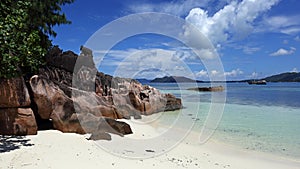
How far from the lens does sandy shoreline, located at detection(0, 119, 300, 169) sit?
6.25 m

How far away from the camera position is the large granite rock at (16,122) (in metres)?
8.41

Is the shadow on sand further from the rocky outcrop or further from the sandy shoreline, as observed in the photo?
the rocky outcrop

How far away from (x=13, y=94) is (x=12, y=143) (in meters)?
2.14

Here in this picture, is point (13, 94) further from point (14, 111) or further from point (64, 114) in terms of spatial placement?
point (64, 114)

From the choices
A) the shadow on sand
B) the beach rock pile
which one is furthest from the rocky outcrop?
the shadow on sand

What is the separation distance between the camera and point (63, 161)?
6320mm

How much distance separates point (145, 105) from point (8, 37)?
47.0 ft

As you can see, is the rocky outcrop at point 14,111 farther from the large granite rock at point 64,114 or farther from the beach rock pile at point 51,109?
the large granite rock at point 64,114

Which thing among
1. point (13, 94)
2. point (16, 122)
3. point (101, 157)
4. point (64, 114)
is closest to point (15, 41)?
point (13, 94)

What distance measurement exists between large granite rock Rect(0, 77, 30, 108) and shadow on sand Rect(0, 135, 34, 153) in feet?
4.33

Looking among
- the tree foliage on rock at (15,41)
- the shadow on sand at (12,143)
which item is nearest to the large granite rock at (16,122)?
the shadow on sand at (12,143)

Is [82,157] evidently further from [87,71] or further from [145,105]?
[145,105]

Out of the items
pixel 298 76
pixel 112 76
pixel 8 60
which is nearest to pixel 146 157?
pixel 8 60

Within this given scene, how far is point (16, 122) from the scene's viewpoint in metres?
8.54
